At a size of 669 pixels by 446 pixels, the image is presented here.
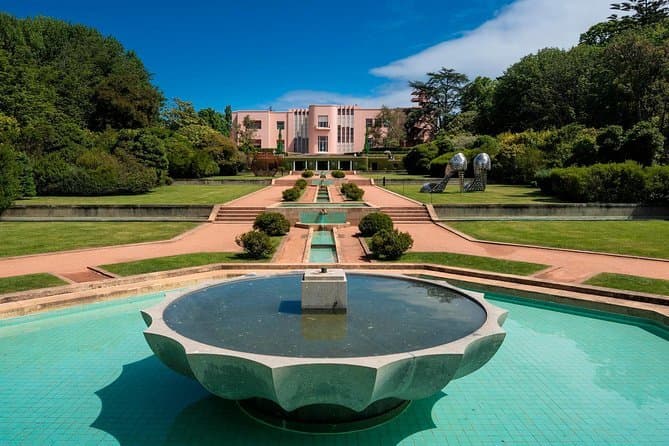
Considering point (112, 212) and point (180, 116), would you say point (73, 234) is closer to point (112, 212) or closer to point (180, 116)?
point (112, 212)

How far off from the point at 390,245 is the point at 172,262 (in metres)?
5.31

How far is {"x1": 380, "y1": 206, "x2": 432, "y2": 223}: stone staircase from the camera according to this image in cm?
1930

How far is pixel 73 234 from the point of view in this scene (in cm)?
1617

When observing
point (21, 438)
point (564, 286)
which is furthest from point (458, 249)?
point (21, 438)

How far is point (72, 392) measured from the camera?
5.53 meters

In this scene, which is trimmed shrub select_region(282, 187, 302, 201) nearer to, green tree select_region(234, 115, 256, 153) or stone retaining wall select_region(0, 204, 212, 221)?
stone retaining wall select_region(0, 204, 212, 221)

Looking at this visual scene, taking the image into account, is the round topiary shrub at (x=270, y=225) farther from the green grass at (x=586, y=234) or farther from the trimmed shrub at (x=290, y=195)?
the trimmed shrub at (x=290, y=195)

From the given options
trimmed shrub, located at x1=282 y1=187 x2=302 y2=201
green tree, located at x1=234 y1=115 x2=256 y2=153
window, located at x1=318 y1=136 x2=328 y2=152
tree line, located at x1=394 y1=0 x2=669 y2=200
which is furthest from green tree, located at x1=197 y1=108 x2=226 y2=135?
trimmed shrub, located at x1=282 y1=187 x2=302 y2=201

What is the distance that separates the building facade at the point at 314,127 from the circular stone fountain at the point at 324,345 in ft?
256

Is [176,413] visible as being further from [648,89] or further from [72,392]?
[648,89]

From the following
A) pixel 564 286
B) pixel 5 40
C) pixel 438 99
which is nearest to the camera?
pixel 564 286

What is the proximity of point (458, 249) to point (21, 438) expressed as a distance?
11197 mm

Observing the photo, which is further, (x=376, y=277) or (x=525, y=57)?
(x=525, y=57)

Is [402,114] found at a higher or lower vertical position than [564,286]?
higher
